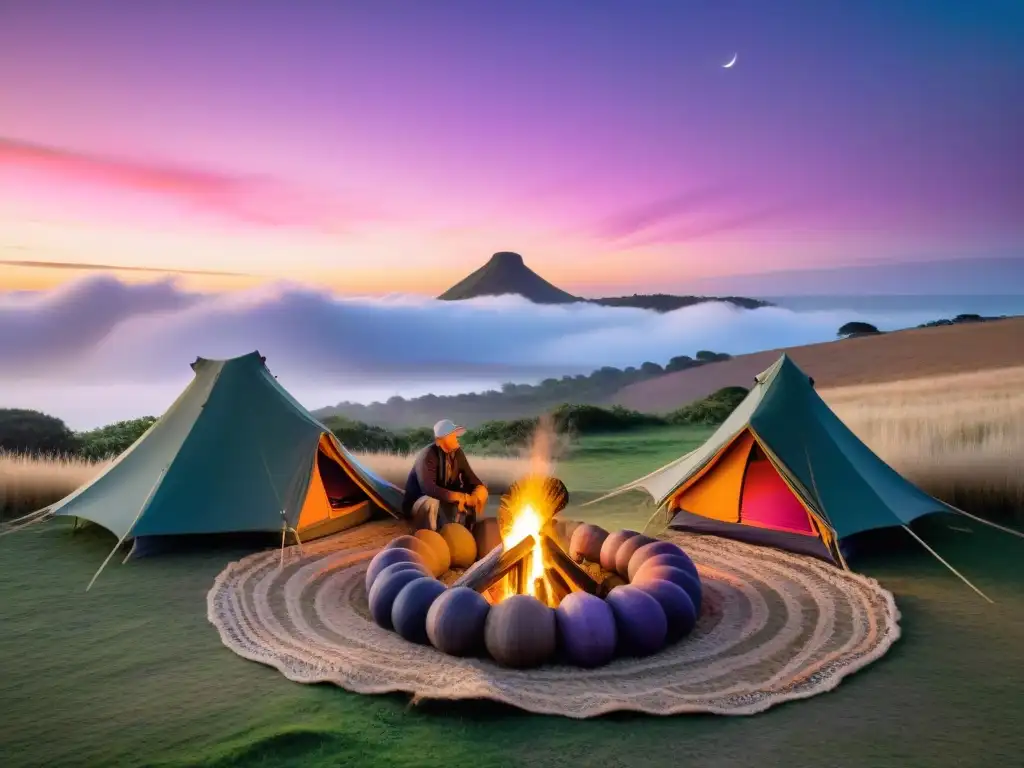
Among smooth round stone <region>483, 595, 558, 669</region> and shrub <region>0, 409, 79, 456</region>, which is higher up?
shrub <region>0, 409, 79, 456</region>

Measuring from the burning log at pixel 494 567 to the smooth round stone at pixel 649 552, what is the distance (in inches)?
32.2

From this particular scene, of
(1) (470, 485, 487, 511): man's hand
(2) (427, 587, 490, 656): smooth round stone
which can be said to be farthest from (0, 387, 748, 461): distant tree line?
(2) (427, 587, 490, 656): smooth round stone

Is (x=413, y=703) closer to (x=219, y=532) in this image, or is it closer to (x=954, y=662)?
(x=954, y=662)

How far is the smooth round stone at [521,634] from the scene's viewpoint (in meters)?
5.12

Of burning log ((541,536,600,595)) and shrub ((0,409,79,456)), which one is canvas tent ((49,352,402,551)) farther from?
shrub ((0,409,79,456))

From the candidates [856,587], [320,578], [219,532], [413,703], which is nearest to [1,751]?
[413,703]

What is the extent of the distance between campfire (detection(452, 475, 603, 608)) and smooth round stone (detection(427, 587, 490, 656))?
0.42 metres

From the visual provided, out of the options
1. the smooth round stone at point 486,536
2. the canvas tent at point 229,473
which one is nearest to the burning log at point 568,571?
the smooth round stone at point 486,536

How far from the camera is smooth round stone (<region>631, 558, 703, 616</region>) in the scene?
5.83m

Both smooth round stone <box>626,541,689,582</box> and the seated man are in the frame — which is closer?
smooth round stone <box>626,541,689,582</box>

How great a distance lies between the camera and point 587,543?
7.15 meters

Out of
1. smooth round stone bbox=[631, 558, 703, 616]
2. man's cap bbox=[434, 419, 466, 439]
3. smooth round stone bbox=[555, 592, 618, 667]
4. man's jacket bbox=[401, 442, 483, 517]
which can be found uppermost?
man's cap bbox=[434, 419, 466, 439]

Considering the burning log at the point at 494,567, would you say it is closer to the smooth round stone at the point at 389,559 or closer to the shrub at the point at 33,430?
the smooth round stone at the point at 389,559

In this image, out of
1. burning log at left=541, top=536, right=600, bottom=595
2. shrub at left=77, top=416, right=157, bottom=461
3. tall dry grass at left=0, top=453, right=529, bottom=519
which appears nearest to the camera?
burning log at left=541, top=536, right=600, bottom=595
